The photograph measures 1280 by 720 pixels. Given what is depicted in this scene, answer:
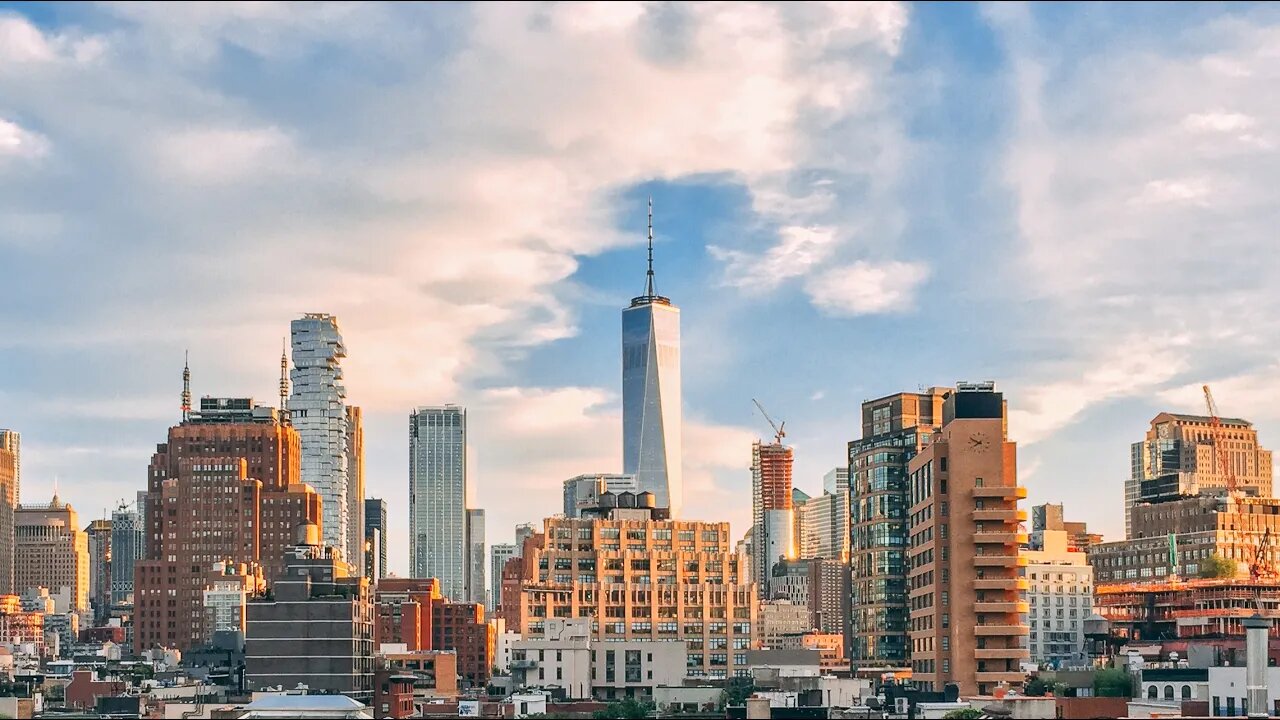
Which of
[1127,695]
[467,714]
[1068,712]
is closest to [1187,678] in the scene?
[1127,695]

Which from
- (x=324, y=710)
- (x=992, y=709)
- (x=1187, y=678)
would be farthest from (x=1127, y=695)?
(x=324, y=710)

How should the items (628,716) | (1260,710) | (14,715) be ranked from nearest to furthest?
(1260,710) → (14,715) → (628,716)

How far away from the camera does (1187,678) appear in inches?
6737

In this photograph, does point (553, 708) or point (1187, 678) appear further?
point (553, 708)

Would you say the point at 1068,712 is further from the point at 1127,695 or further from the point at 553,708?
the point at 553,708

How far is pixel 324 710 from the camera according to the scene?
524 ft

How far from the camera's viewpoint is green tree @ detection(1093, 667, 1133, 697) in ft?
600

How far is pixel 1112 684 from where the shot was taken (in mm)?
186250

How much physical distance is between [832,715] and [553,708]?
41.9 m

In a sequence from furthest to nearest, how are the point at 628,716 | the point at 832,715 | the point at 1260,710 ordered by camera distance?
the point at 628,716 < the point at 832,715 < the point at 1260,710

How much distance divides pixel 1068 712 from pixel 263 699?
6530 cm

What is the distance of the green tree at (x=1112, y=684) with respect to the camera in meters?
183

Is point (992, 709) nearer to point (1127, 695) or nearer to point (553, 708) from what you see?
point (1127, 695)

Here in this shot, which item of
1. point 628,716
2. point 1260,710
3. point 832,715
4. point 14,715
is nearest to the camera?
point 1260,710
